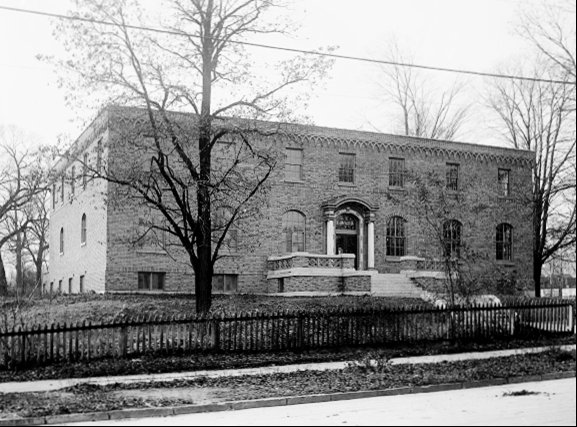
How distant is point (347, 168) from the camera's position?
3562cm

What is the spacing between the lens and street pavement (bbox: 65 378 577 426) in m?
10.3

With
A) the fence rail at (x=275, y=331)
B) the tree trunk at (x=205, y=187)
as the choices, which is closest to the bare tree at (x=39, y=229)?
the tree trunk at (x=205, y=187)

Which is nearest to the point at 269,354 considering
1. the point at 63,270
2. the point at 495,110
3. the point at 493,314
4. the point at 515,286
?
the point at 493,314

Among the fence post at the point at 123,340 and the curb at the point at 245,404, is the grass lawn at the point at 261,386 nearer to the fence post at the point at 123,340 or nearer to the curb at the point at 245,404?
the curb at the point at 245,404

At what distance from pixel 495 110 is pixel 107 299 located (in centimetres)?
2502

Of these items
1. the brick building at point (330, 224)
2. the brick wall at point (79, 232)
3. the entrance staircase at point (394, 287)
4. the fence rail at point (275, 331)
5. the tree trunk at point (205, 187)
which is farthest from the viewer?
the entrance staircase at point (394, 287)

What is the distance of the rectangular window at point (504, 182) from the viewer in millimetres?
38375

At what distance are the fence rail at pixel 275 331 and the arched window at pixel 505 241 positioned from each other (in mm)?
15584

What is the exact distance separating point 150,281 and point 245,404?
63.9 ft

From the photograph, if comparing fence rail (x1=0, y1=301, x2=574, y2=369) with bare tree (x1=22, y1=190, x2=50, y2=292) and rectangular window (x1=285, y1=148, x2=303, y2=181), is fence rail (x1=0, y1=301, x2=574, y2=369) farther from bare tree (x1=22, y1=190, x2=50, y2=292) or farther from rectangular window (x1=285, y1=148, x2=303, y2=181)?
bare tree (x1=22, y1=190, x2=50, y2=292)

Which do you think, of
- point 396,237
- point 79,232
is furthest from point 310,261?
point 79,232

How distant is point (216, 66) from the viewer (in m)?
22.0

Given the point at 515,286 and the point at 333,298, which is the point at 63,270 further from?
the point at 515,286

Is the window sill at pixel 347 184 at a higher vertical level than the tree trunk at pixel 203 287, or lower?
higher
